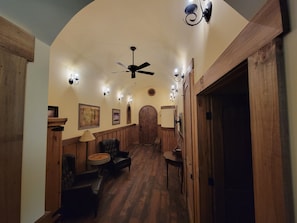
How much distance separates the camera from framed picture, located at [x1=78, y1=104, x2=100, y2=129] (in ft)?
11.8

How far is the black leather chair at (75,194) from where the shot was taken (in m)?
2.38

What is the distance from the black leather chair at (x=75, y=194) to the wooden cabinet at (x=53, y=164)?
0.64 meters

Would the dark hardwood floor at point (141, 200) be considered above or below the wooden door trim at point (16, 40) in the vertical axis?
below

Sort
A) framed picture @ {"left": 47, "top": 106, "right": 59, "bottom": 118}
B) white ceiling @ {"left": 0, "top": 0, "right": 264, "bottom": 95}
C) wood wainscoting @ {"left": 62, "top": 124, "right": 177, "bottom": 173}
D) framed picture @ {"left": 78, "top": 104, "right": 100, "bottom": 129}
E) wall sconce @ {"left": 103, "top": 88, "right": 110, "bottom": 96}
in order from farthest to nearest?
wall sconce @ {"left": 103, "top": 88, "right": 110, "bottom": 96} → framed picture @ {"left": 78, "top": 104, "right": 100, "bottom": 129} → wood wainscoting @ {"left": 62, "top": 124, "right": 177, "bottom": 173} → framed picture @ {"left": 47, "top": 106, "right": 59, "bottom": 118} → white ceiling @ {"left": 0, "top": 0, "right": 264, "bottom": 95}

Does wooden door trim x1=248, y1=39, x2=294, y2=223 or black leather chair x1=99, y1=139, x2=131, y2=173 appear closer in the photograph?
wooden door trim x1=248, y1=39, x2=294, y2=223

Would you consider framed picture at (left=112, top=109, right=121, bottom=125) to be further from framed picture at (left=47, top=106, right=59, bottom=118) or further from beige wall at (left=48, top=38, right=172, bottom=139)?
framed picture at (left=47, top=106, right=59, bottom=118)

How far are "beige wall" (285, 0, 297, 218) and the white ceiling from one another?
1102 mm

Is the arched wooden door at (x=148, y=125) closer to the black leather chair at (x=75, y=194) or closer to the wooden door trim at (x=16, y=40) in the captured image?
the black leather chair at (x=75, y=194)

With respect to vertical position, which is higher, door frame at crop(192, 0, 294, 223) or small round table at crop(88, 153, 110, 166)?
door frame at crop(192, 0, 294, 223)

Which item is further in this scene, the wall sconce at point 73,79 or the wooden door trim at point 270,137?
the wall sconce at point 73,79

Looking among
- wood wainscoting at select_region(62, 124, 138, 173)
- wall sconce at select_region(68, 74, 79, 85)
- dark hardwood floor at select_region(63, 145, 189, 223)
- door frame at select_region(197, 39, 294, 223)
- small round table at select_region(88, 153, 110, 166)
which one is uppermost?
wall sconce at select_region(68, 74, 79, 85)

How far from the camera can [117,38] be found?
313 cm

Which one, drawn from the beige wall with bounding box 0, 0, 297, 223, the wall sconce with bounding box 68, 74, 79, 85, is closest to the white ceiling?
the beige wall with bounding box 0, 0, 297, 223

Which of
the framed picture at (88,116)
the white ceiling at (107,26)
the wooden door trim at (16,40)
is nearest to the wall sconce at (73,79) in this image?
the white ceiling at (107,26)
